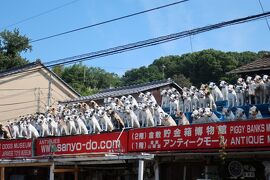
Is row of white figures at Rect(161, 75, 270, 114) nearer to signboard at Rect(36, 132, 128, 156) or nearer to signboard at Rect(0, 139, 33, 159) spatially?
signboard at Rect(36, 132, 128, 156)

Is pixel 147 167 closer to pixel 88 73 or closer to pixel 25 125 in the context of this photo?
pixel 25 125

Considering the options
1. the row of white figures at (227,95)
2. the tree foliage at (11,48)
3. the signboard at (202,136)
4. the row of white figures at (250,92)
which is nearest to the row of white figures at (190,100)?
the row of white figures at (227,95)

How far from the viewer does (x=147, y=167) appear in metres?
18.8

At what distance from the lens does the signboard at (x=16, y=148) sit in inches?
822

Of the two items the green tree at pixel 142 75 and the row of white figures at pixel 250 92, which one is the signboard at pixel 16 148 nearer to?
the row of white figures at pixel 250 92

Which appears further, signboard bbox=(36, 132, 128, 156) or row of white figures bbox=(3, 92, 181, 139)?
row of white figures bbox=(3, 92, 181, 139)

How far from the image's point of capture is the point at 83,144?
1869 centimetres

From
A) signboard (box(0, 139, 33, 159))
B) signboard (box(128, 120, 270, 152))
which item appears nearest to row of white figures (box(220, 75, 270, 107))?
signboard (box(128, 120, 270, 152))

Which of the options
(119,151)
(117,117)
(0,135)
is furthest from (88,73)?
A: (119,151)

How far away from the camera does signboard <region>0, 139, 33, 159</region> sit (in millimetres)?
20891

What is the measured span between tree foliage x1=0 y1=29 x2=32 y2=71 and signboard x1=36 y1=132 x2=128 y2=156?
1067 inches

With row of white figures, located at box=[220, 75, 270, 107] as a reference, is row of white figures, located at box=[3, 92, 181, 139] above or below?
below

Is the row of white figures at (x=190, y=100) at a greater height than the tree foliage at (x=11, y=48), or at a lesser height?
lesser

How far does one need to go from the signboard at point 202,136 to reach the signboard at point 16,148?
572 cm
